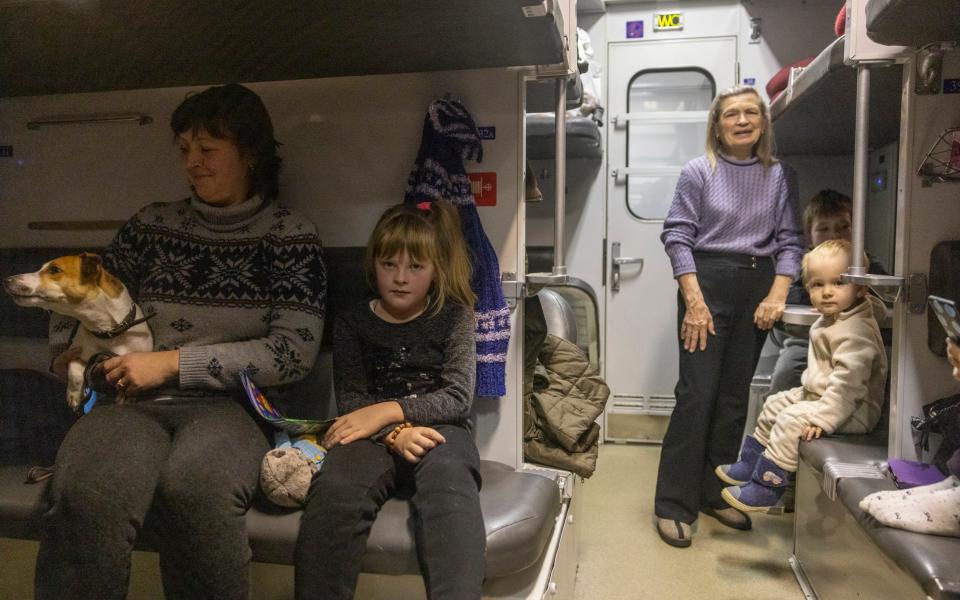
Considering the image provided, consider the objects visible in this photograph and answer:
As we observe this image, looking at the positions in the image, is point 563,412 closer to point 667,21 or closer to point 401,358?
point 401,358

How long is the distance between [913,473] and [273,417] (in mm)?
1518

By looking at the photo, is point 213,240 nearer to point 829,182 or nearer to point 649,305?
point 649,305

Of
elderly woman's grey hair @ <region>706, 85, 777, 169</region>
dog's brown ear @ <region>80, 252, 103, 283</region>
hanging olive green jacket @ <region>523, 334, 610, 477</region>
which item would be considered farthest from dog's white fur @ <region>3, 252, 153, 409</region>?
elderly woman's grey hair @ <region>706, 85, 777, 169</region>

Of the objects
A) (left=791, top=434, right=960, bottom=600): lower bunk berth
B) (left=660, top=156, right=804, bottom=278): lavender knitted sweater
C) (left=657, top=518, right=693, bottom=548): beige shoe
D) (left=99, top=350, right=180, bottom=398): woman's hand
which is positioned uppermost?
(left=660, top=156, right=804, bottom=278): lavender knitted sweater

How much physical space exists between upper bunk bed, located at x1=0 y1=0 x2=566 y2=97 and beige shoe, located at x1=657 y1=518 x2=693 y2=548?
1.65 m

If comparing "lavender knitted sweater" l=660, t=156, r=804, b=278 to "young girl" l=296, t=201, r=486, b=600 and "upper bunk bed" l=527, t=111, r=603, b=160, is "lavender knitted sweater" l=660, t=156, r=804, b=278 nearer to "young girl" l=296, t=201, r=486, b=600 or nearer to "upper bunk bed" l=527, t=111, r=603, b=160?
"upper bunk bed" l=527, t=111, r=603, b=160

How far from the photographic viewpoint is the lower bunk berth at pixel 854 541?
Answer: 4.00 ft

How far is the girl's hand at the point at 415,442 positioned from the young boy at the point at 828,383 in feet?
3.60

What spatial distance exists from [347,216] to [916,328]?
159 centimetres

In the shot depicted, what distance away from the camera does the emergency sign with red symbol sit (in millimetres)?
1890

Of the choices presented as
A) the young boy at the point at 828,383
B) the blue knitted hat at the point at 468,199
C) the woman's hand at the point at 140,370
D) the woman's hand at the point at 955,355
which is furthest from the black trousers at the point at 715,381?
the woman's hand at the point at 140,370

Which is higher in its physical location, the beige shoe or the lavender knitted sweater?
the lavender knitted sweater

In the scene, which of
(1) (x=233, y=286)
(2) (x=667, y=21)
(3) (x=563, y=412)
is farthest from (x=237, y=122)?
(2) (x=667, y=21)

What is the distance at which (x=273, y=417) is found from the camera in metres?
1.53
